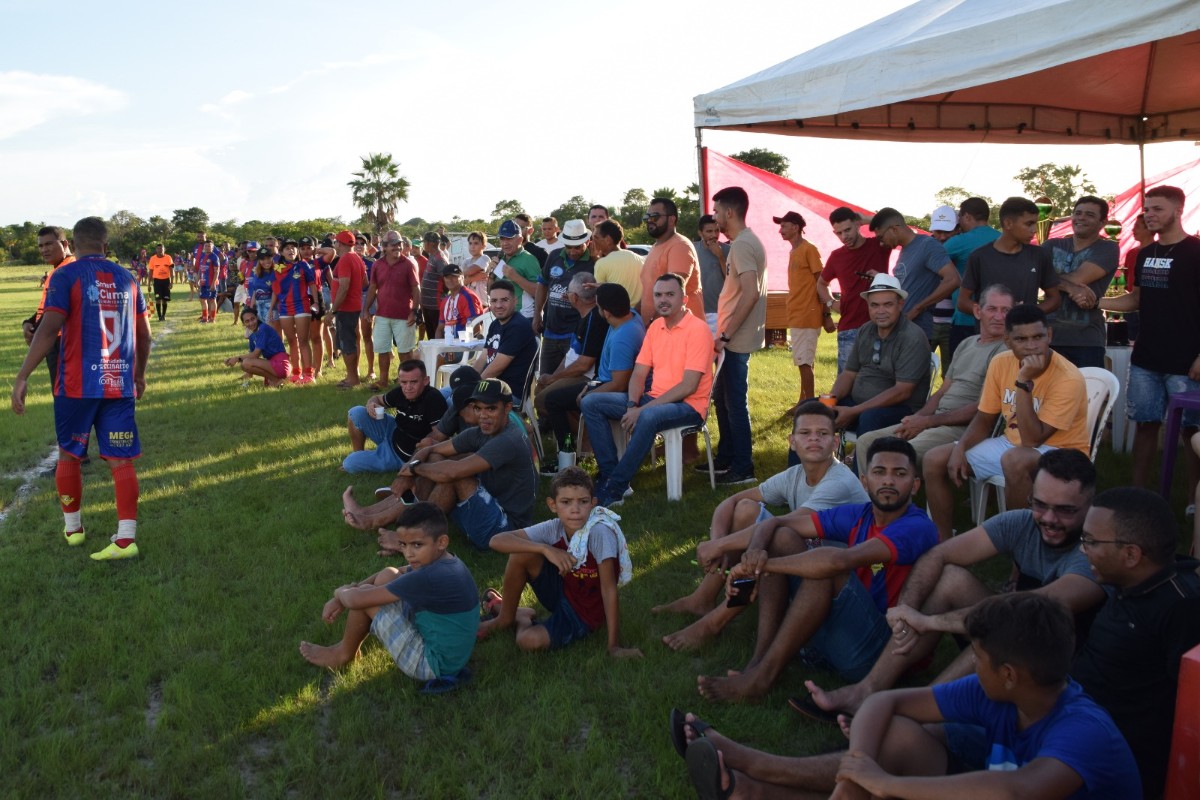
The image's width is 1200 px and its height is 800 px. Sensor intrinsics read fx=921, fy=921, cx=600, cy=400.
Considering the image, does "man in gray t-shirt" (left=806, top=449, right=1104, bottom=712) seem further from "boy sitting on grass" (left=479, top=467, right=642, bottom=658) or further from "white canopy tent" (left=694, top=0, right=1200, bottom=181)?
"white canopy tent" (left=694, top=0, right=1200, bottom=181)

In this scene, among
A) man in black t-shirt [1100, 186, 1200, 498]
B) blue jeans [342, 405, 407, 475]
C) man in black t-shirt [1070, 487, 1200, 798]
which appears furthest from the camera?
blue jeans [342, 405, 407, 475]

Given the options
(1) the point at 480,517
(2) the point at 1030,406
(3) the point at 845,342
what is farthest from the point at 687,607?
(3) the point at 845,342

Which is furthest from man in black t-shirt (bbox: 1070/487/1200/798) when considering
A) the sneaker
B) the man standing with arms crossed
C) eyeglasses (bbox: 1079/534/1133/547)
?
the sneaker

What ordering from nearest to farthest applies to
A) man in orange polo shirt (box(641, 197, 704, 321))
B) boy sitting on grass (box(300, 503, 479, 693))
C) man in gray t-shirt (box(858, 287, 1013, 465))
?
1. boy sitting on grass (box(300, 503, 479, 693))
2. man in gray t-shirt (box(858, 287, 1013, 465))
3. man in orange polo shirt (box(641, 197, 704, 321))

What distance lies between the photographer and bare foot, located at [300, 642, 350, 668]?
3895 millimetres

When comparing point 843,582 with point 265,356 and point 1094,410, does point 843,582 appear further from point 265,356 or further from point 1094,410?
point 265,356

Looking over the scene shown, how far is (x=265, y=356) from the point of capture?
11672 mm

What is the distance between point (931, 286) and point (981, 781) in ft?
16.6

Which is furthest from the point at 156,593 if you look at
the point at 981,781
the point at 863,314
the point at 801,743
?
the point at 863,314

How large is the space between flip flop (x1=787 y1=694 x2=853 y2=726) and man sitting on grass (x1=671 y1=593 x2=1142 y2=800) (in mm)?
572

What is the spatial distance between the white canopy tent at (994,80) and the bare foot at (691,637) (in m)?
3.25

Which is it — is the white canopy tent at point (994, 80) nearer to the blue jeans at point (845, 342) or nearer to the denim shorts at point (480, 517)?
the blue jeans at point (845, 342)

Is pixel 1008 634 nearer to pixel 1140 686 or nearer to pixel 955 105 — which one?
pixel 1140 686

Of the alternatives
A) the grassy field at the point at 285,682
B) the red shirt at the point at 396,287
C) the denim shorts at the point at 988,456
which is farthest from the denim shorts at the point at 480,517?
the red shirt at the point at 396,287
